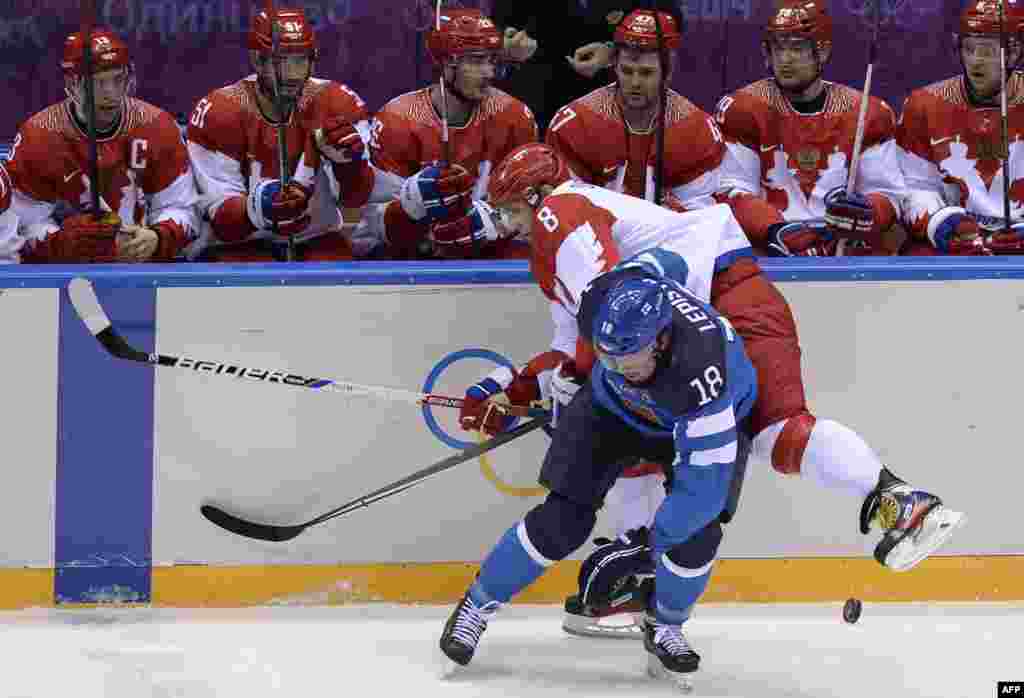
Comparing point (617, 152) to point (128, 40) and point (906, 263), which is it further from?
point (128, 40)

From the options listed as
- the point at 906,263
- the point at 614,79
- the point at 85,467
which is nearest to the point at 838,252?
the point at 906,263

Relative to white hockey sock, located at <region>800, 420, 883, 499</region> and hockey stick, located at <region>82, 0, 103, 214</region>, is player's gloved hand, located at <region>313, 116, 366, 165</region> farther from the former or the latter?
white hockey sock, located at <region>800, 420, 883, 499</region>

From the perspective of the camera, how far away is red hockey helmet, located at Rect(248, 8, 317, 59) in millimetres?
4898

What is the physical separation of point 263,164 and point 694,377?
1.74m

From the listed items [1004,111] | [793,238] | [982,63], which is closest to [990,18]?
[982,63]

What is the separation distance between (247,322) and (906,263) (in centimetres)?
151

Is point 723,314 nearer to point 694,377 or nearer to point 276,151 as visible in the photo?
point 694,377

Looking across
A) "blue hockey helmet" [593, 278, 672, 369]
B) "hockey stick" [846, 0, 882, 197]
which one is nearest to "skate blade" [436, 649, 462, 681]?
"blue hockey helmet" [593, 278, 672, 369]

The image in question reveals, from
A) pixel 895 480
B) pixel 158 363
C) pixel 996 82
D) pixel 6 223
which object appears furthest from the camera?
pixel 996 82

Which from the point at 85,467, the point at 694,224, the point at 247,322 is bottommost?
the point at 85,467

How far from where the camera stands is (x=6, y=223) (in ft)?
15.6

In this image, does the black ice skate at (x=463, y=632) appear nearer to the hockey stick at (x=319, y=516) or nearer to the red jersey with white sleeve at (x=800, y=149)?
the hockey stick at (x=319, y=516)

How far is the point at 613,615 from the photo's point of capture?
14.4ft

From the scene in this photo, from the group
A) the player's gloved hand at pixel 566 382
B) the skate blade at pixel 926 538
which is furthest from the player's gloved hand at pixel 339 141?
the skate blade at pixel 926 538
